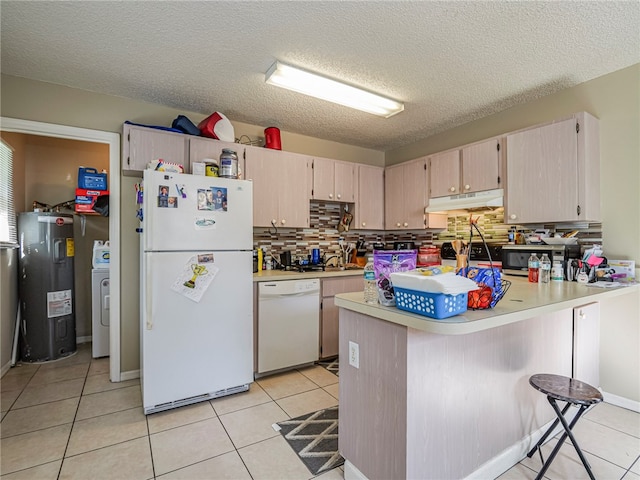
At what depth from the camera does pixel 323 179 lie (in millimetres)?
3619

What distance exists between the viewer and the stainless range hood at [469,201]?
2.89 metres

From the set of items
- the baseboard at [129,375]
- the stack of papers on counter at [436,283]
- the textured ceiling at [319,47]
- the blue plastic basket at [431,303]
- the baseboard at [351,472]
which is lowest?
the baseboard at [129,375]

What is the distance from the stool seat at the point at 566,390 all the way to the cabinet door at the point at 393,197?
237 centimetres

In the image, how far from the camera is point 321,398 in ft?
8.21

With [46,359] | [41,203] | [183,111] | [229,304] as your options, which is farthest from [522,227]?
[41,203]

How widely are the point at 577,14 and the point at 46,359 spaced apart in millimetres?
5100

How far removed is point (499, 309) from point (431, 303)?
0.42 meters

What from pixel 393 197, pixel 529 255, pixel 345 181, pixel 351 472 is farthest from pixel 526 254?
pixel 351 472

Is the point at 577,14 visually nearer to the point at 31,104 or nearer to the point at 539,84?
the point at 539,84

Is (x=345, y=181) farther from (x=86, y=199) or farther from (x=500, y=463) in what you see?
(x=500, y=463)

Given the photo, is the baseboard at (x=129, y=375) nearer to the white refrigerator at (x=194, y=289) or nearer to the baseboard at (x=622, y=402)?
the white refrigerator at (x=194, y=289)

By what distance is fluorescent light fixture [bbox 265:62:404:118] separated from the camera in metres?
2.34

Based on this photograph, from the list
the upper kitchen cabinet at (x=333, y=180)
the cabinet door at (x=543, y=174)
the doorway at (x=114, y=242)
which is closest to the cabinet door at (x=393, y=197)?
the upper kitchen cabinet at (x=333, y=180)

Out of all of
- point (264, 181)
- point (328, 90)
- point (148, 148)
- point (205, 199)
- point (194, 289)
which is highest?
point (328, 90)
